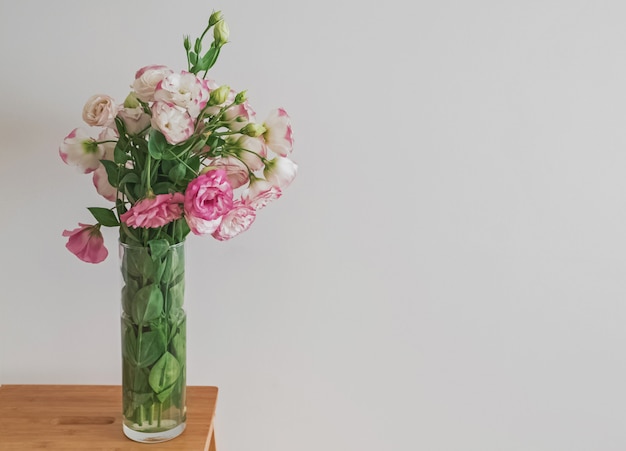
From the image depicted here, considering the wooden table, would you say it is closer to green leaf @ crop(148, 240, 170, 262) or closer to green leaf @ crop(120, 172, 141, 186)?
green leaf @ crop(148, 240, 170, 262)

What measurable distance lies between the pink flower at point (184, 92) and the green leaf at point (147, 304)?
277 millimetres

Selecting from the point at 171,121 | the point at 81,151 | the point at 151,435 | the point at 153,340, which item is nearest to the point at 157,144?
the point at 171,121

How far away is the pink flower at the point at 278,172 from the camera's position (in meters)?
1.20

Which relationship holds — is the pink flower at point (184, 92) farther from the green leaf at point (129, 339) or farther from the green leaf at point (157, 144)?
the green leaf at point (129, 339)

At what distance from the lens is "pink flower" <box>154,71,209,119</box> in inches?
44.4

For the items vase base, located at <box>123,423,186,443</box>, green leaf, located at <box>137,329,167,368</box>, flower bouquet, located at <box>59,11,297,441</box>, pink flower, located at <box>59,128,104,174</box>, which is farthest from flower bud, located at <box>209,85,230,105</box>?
vase base, located at <box>123,423,186,443</box>

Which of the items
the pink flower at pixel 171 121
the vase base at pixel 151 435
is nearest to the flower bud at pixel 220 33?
the pink flower at pixel 171 121

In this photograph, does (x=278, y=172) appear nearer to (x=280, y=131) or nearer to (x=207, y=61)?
(x=280, y=131)

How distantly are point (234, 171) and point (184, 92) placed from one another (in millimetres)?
161

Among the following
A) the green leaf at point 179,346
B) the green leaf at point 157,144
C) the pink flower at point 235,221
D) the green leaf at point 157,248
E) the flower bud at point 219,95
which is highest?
the flower bud at point 219,95

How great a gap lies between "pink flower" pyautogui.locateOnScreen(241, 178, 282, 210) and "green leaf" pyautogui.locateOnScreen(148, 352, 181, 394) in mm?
275

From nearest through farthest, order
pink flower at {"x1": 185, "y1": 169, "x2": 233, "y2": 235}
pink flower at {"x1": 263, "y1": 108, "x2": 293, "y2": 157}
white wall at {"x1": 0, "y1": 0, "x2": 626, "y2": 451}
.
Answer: pink flower at {"x1": 185, "y1": 169, "x2": 233, "y2": 235} < pink flower at {"x1": 263, "y1": 108, "x2": 293, "y2": 157} < white wall at {"x1": 0, "y1": 0, "x2": 626, "y2": 451}

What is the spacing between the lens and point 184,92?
1.14 m

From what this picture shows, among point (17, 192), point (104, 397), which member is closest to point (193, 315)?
point (104, 397)
